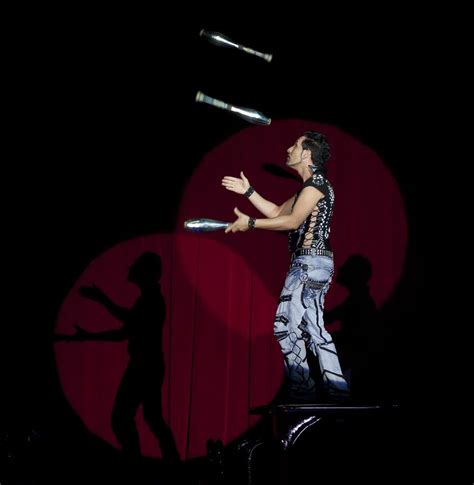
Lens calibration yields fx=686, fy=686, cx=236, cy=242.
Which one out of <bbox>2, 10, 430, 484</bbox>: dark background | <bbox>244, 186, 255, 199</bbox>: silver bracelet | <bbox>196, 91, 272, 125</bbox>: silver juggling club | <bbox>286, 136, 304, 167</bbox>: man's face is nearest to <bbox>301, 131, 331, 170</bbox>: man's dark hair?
<bbox>286, 136, 304, 167</bbox>: man's face

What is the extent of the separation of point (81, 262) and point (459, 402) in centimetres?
287

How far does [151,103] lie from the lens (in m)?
5.09

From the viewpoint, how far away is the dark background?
501 centimetres

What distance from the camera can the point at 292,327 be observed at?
12.2ft

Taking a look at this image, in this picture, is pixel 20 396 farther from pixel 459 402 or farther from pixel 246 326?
pixel 459 402

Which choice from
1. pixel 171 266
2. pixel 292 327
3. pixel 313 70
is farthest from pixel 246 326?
pixel 313 70

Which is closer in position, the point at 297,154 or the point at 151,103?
the point at 297,154

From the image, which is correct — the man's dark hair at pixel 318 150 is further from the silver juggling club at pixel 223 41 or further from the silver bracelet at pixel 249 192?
the silver juggling club at pixel 223 41

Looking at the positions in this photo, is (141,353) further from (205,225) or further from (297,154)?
(297,154)

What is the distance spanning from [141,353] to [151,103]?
1.84 metres

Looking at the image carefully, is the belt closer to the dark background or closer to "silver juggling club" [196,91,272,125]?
"silver juggling club" [196,91,272,125]

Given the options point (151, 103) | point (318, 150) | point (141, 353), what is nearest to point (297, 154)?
point (318, 150)

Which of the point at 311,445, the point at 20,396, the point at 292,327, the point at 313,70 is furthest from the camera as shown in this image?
the point at 313,70

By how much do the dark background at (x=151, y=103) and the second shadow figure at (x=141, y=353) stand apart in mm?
318
